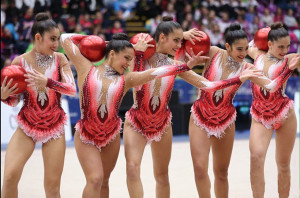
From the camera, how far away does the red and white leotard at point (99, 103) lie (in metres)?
4.66

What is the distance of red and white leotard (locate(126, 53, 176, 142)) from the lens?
5.00m

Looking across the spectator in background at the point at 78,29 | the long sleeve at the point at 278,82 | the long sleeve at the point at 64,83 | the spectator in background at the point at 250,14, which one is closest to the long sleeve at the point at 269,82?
the long sleeve at the point at 278,82

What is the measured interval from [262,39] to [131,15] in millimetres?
8559

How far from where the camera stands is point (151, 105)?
16.5 ft

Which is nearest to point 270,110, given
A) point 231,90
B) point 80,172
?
point 231,90

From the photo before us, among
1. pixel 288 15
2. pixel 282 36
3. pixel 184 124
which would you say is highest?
pixel 282 36

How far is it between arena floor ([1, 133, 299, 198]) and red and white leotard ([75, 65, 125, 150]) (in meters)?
1.86

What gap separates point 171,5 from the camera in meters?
13.4

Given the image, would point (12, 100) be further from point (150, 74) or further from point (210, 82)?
point (210, 82)

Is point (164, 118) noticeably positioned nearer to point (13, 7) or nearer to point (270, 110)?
Answer: point (270, 110)

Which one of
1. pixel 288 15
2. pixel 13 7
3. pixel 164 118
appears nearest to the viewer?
pixel 164 118

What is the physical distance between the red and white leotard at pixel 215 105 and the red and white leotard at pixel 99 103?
874 millimetres

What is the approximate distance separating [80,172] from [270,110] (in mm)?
3333

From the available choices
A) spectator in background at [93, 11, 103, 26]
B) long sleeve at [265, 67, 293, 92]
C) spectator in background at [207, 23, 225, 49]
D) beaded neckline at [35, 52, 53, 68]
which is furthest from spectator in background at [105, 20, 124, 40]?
beaded neckline at [35, 52, 53, 68]
